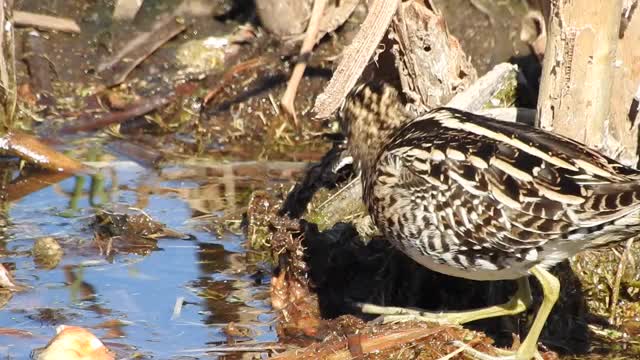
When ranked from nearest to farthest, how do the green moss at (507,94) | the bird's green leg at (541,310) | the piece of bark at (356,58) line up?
the bird's green leg at (541,310) → the piece of bark at (356,58) → the green moss at (507,94)

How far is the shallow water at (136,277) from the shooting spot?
6469 millimetres

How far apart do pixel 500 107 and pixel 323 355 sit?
219cm

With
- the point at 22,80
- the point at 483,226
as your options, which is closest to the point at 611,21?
the point at 483,226

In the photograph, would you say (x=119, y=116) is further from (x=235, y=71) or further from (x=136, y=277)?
(x=136, y=277)

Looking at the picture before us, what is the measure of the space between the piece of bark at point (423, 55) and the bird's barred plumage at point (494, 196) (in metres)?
0.75

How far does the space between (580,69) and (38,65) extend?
4.45 m

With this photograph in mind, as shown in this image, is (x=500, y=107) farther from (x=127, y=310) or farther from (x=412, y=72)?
(x=127, y=310)

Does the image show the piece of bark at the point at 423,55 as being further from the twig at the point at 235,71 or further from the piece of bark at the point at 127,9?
the piece of bark at the point at 127,9

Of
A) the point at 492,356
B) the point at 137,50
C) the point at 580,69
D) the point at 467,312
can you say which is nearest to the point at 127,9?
the point at 137,50

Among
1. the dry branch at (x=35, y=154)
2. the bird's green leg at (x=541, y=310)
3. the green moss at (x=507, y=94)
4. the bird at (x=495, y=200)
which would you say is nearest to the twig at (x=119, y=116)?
the dry branch at (x=35, y=154)

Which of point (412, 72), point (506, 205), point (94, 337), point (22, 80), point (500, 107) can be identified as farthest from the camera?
point (22, 80)

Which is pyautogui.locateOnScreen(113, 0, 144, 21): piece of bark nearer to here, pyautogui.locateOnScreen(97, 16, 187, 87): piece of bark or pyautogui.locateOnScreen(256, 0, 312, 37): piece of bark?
pyautogui.locateOnScreen(97, 16, 187, 87): piece of bark

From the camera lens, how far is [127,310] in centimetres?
672

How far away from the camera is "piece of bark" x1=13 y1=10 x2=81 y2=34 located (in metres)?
9.90
